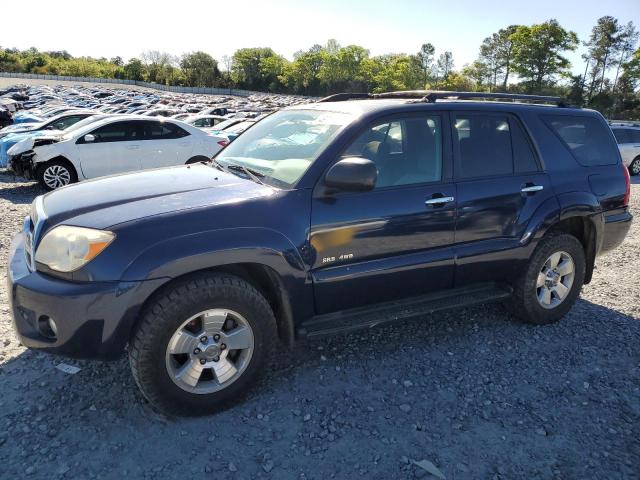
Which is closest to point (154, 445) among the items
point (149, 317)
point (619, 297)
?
point (149, 317)

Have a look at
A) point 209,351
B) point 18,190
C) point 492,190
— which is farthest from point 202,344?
point 18,190

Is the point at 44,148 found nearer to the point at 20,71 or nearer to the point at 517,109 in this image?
the point at 517,109

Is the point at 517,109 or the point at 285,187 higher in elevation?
the point at 517,109

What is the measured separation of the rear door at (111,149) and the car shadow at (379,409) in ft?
22.3

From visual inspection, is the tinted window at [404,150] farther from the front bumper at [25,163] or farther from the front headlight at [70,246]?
the front bumper at [25,163]

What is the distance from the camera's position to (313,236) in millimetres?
2992

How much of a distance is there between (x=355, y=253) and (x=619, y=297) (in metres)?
3.29

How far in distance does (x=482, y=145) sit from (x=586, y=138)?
125 cm

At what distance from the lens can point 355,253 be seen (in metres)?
3.14

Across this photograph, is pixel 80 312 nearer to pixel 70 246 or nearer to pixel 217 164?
pixel 70 246

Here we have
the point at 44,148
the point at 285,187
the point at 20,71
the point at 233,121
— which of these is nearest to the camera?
the point at 285,187

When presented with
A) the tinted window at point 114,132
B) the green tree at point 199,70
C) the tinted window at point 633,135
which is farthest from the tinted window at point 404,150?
the green tree at point 199,70

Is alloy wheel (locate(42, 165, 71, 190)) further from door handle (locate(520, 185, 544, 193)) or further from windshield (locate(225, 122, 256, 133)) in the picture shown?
door handle (locate(520, 185, 544, 193))

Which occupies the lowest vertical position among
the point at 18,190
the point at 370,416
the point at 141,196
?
the point at 18,190
